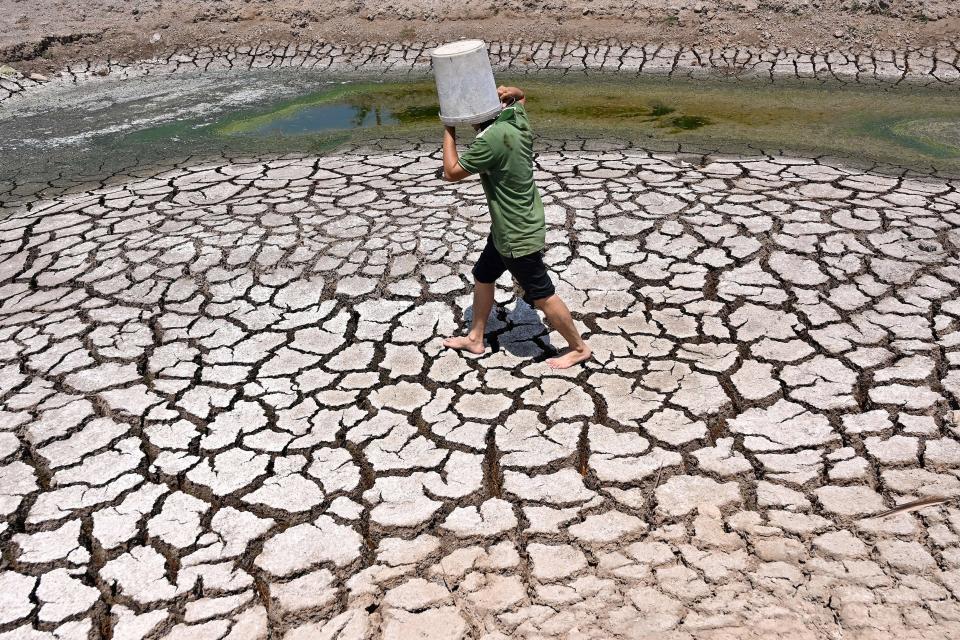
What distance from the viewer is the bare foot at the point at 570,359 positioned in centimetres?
374

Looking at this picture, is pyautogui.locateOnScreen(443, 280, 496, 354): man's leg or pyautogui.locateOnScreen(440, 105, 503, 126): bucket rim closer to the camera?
pyautogui.locateOnScreen(440, 105, 503, 126): bucket rim

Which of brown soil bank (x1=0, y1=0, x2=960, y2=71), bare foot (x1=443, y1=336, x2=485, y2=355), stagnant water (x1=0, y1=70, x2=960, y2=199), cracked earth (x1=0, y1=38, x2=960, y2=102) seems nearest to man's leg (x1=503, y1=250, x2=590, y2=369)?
bare foot (x1=443, y1=336, x2=485, y2=355)

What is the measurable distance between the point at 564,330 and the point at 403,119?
4.98 metres

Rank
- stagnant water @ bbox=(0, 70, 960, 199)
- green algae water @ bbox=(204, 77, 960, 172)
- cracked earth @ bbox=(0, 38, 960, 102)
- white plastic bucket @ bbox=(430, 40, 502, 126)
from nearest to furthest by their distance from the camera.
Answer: white plastic bucket @ bbox=(430, 40, 502, 126), green algae water @ bbox=(204, 77, 960, 172), stagnant water @ bbox=(0, 70, 960, 199), cracked earth @ bbox=(0, 38, 960, 102)

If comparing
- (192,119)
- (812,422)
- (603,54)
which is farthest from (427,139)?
(812,422)

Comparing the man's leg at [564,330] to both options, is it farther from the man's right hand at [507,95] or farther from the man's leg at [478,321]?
the man's right hand at [507,95]

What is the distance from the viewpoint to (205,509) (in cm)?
306

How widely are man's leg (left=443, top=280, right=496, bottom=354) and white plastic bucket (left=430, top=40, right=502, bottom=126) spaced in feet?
2.61

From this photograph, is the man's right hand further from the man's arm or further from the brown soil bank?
the brown soil bank

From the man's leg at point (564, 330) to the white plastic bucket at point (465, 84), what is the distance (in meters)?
0.81

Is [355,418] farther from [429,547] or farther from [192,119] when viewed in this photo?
[192,119]

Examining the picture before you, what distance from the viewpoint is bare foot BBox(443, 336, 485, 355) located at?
152 inches

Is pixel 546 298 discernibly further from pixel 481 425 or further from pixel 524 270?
pixel 481 425

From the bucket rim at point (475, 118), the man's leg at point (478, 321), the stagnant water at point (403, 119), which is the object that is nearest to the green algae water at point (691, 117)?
the stagnant water at point (403, 119)
